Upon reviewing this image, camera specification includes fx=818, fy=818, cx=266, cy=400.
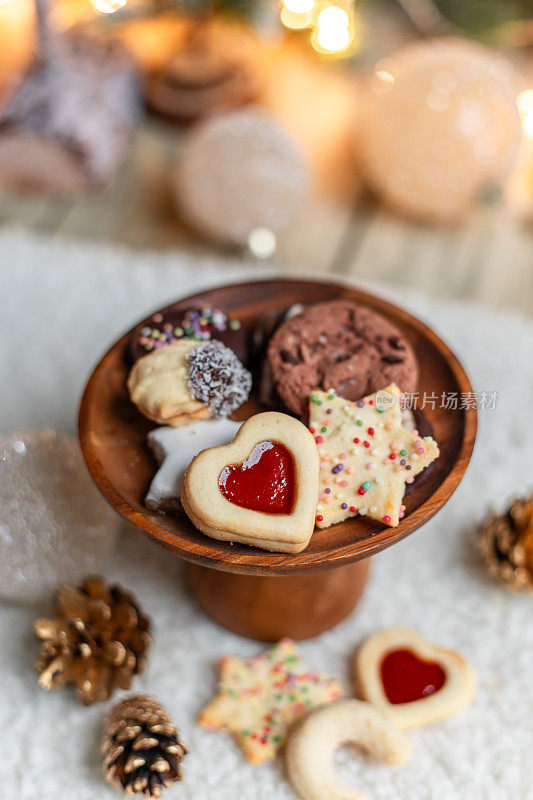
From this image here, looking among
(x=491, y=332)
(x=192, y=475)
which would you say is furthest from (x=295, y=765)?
(x=491, y=332)

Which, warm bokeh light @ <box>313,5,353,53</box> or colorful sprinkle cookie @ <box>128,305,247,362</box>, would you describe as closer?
colorful sprinkle cookie @ <box>128,305,247,362</box>

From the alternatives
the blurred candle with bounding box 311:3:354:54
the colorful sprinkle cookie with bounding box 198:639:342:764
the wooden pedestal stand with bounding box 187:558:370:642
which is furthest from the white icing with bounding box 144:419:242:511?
the blurred candle with bounding box 311:3:354:54

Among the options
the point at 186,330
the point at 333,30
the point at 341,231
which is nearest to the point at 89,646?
the point at 186,330

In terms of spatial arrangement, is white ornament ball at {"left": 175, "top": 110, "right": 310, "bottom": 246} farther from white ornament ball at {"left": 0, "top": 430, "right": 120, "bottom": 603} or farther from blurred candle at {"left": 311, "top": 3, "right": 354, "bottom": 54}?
white ornament ball at {"left": 0, "top": 430, "right": 120, "bottom": 603}

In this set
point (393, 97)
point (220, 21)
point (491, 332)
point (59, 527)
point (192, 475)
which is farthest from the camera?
point (220, 21)

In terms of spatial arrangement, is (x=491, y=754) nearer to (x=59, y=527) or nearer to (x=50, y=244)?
(x=59, y=527)

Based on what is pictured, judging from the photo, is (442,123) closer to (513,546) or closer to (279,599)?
(513,546)
